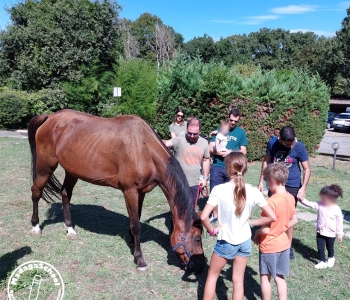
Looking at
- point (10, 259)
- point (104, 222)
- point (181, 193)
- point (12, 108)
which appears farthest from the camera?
point (12, 108)

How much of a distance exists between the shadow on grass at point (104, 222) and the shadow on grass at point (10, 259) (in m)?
0.92

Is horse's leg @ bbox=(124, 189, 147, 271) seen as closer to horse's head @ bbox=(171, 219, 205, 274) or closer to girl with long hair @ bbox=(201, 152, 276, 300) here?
horse's head @ bbox=(171, 219, 205, 274)

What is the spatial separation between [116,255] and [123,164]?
45.0 inches

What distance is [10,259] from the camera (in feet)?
12.5

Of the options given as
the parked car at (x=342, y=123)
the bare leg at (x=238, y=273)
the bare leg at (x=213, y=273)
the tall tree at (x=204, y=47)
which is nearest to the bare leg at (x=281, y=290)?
the bare leg at (x=238, y=273)

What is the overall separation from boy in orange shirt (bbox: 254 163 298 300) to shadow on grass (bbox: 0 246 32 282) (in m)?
2.55

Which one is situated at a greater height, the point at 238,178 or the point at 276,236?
the point at 238,178

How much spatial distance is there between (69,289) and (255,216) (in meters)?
3.32

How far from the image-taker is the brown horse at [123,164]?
11.5ft

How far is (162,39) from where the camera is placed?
143 feet

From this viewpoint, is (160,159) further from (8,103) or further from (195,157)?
(8,103)

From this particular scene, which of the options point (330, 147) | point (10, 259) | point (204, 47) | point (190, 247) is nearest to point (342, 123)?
point (330, 147)

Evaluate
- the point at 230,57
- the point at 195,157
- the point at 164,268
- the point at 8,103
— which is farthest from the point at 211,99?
the point at 230,57

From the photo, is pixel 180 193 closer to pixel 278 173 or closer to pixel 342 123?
pixel 278 173
